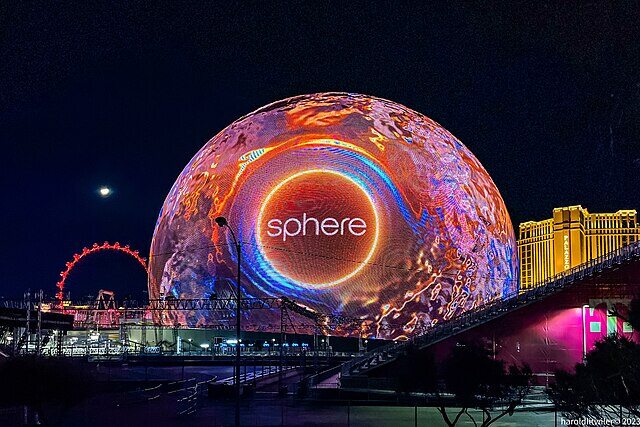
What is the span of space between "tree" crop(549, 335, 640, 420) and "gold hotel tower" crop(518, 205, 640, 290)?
4154 inches

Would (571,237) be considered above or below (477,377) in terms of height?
above

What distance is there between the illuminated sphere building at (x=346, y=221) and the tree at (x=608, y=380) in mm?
32384

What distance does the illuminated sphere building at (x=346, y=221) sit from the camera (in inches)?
2087

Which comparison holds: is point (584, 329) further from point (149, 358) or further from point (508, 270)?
point (149, 358)

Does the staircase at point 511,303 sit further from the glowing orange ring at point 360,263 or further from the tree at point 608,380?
the tree at point 608,380

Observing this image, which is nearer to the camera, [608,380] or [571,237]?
[608,380]

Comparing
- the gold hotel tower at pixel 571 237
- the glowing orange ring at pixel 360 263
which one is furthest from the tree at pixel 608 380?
the gold hotel tower at pixel 571 237

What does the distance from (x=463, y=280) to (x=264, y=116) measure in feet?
48.7

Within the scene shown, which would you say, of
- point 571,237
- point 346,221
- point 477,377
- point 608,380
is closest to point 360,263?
point 346,221

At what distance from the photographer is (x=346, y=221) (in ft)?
175

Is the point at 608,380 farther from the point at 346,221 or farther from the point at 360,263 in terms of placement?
the point at 346,221

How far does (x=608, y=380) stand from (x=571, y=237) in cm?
10813

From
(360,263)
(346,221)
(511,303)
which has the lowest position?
(511,303)

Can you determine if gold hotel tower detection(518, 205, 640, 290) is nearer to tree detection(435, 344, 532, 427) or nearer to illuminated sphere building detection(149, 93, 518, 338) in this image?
illuminated sphere building detection(149, 93, 518, 338)
